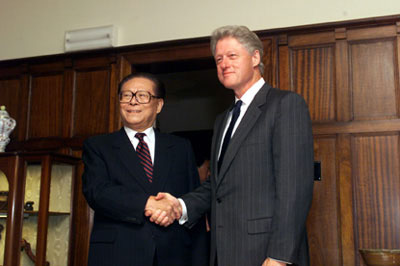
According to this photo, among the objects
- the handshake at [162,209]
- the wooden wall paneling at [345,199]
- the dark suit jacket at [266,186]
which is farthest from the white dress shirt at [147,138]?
the wooden wall paneling at [345,199]

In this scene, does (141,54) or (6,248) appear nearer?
(6,248)

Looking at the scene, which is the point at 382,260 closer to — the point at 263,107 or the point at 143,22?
the point at 263,107

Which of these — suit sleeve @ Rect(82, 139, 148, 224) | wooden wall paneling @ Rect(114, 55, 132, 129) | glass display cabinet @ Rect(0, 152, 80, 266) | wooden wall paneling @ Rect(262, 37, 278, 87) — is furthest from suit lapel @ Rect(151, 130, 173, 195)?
wooden wall paneling @ Rect(114, 55, 132, 129)

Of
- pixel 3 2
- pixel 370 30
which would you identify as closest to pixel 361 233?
pixel 370 30

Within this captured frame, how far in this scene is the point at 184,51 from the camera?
3.77 metres

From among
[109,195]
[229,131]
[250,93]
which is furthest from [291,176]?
[109,195]

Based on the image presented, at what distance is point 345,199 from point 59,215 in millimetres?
2068

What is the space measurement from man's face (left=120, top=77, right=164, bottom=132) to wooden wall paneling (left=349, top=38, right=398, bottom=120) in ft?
4.81

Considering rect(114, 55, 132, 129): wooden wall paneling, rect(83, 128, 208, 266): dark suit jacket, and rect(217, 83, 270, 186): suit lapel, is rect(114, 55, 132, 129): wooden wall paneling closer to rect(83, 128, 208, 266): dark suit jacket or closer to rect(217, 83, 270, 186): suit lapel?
rect(83, 128, 208, 266): dark suit jacket

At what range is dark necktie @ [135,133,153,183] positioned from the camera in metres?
2.43

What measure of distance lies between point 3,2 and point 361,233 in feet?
12.0

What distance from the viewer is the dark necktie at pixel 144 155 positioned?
2.43 m

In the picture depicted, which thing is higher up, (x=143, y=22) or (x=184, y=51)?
(x=143, y=22)

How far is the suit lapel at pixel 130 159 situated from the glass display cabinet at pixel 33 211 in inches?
49.2
